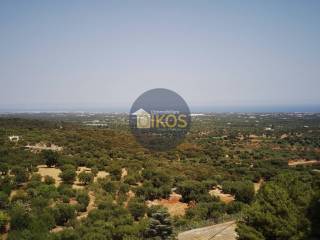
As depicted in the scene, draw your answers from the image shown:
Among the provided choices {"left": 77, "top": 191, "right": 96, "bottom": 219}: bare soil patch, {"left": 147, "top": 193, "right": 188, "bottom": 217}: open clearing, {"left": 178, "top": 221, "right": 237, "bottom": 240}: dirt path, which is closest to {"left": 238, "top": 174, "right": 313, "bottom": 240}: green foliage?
{"left": 178, "top": 221, "right": 237, "bottom": 240}: dirt path

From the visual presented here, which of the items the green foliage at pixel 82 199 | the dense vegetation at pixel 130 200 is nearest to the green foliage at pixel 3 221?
the dense vegetation at pixel 130 200

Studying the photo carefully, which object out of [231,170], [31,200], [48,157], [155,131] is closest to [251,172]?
[231,170]

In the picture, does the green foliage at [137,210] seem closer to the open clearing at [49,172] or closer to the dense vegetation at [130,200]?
the dense vegetation at [130,200]

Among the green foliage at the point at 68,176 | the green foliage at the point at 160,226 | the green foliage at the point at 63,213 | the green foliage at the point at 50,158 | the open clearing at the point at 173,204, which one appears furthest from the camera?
the green foliage at the point at 50,158

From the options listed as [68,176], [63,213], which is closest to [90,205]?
[63,213]

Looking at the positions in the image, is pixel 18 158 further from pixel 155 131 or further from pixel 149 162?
pixel 155 131

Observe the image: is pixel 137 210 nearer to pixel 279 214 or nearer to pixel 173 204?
pixel 173 204

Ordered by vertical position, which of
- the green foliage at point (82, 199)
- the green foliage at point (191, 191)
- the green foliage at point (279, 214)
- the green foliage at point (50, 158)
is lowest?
the green foliage at point (191, 191)

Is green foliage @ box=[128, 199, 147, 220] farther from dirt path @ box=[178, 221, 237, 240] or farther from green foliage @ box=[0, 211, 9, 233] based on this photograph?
green foliage @ box=[0, 211, 9, 233]

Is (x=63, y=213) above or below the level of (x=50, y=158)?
below
